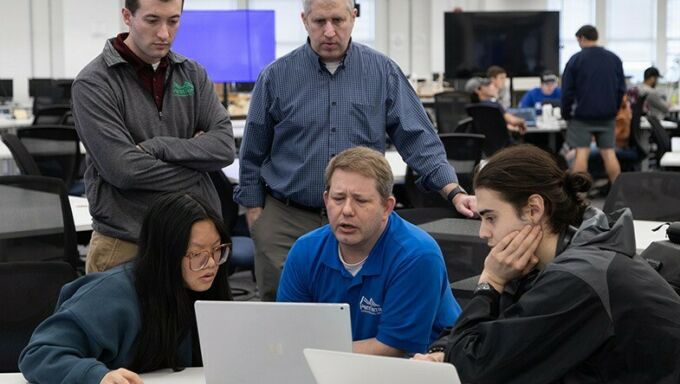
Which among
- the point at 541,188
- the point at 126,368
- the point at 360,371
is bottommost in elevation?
the point at 126,368

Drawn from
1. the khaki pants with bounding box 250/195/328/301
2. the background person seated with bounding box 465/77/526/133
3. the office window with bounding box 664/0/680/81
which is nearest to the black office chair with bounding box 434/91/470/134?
the background person seated with bounding box 465/77/526/133

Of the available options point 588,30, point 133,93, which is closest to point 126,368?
point 133,93

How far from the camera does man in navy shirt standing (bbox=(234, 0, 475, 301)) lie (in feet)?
12.2

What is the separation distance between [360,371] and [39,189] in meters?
2.87

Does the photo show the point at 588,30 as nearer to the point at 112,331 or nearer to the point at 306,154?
the point at 306,154

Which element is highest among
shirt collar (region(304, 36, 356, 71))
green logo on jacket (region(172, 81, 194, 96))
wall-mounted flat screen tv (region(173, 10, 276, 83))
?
wall-mounted flat screen tv (region(173, 10, 276, 83))

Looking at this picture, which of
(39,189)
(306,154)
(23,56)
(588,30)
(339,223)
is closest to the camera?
(339,223)

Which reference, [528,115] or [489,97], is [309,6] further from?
[528,115]

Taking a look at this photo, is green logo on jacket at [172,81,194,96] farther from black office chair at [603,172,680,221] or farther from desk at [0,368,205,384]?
black office chair at [603,172,680,221]

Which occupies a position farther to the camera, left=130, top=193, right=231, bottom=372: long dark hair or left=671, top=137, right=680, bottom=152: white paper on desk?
left=671, top=137, right=680, bottom=152: white paper on desk

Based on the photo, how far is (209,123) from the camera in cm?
354

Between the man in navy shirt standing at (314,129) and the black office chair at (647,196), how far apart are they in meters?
0.99

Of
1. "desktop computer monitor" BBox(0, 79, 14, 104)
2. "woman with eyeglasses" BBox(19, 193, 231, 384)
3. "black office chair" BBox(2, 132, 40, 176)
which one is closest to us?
"woman with eyeglasses" BBox(19, 193, 231, 384)

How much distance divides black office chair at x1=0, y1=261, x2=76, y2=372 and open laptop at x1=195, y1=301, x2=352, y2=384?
871mm
